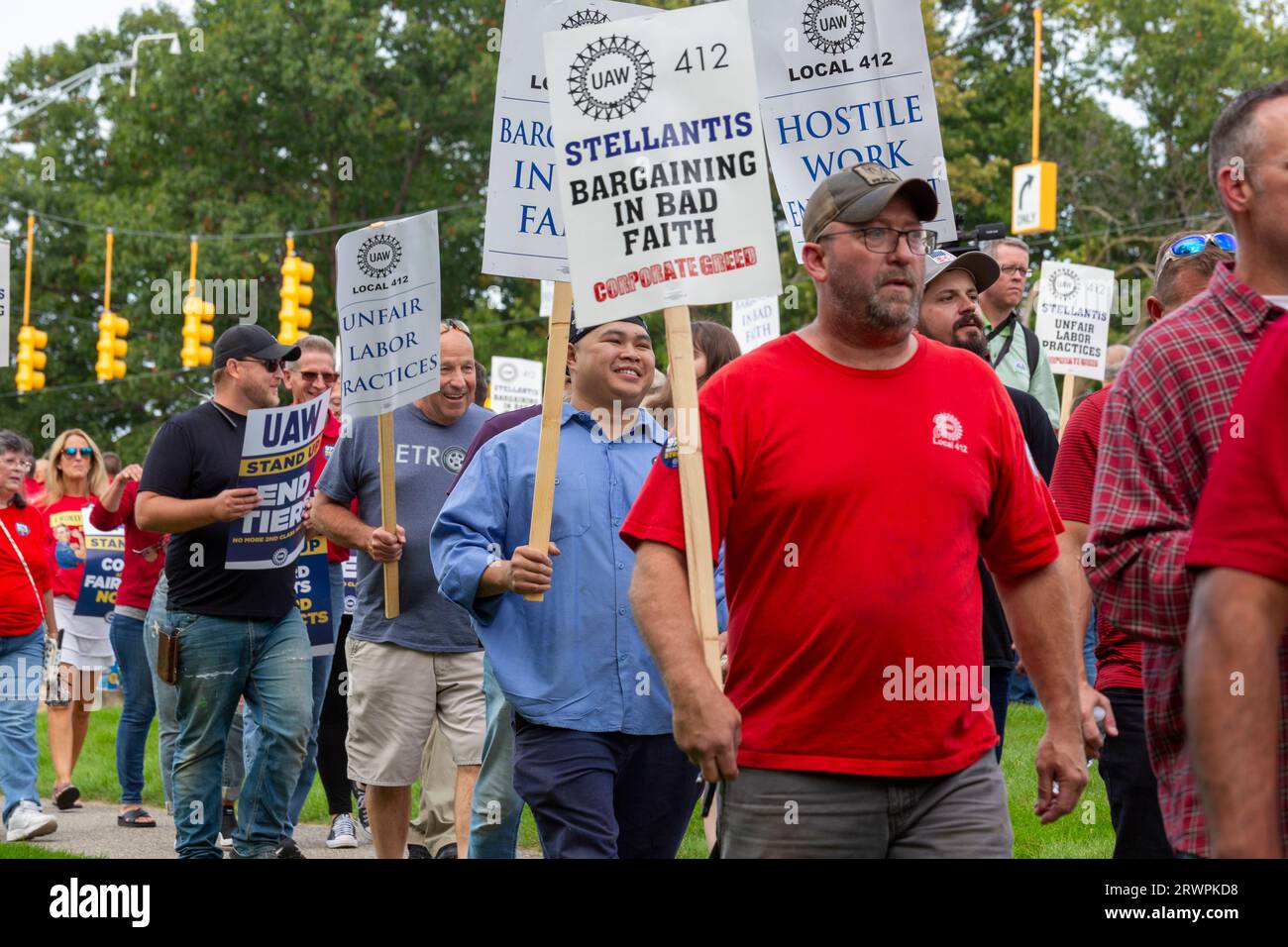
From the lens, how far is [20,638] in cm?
1036

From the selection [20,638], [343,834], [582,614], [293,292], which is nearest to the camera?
[582,614]

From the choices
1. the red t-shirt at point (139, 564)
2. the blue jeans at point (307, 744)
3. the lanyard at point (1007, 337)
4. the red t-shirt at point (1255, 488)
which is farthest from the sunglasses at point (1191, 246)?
the red t-shirt at point (139, 564)

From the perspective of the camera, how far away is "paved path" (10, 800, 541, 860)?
9.50 metres

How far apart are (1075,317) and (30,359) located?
27.7 m

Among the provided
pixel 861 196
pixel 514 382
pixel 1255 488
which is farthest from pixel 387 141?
pixel 1255 488

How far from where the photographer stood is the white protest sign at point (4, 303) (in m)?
7.70

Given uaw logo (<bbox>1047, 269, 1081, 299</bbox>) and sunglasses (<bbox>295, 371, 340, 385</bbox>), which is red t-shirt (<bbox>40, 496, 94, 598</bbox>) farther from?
uaw logo (<bbox>1047, 269, 1081, 299</bbox>)

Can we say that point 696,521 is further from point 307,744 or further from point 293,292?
point 293,292

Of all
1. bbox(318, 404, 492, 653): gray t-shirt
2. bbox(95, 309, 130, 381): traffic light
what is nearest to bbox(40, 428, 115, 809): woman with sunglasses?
bbox(318, 404, 492, 653): gray t-shirt

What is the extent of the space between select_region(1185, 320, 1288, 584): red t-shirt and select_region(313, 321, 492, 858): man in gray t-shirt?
17.3 feet

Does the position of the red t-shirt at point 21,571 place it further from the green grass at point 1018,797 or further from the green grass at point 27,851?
the green grass at point 1018,797

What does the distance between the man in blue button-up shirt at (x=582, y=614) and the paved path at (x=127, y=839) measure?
11.2ft
